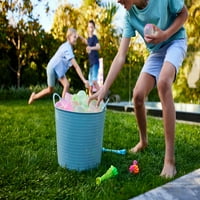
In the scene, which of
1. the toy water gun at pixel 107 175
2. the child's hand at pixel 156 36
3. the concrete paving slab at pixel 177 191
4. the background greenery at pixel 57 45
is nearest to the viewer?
the concrete paving slab at pixel 177 191

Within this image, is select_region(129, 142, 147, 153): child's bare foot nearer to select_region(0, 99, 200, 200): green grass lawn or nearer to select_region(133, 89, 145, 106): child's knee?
select_region(0, 99, 200, 200): green grass lawn

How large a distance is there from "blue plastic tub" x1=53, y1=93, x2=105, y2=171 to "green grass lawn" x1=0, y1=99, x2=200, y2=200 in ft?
0.22

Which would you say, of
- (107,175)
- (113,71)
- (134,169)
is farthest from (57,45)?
(107,175)

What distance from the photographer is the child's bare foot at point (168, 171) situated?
7.00ft

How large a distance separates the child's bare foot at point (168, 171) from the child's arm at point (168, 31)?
82 cm

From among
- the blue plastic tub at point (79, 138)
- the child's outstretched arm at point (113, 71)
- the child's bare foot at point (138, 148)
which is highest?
the child's outstretched arm at point (113, 71)

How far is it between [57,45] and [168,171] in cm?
911

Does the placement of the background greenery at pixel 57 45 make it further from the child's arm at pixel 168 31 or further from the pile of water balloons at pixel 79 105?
the pile of water balloons at pixel 79 105

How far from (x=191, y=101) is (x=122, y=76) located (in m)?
2.96

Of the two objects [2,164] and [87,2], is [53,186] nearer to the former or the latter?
[2,164]

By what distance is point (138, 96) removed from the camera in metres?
2.61

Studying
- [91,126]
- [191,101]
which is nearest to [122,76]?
[191,101]

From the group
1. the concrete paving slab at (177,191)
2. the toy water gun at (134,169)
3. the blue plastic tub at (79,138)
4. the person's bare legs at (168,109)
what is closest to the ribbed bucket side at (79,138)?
the blue plastic tub at (79,138)

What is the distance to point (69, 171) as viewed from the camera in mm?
2162
